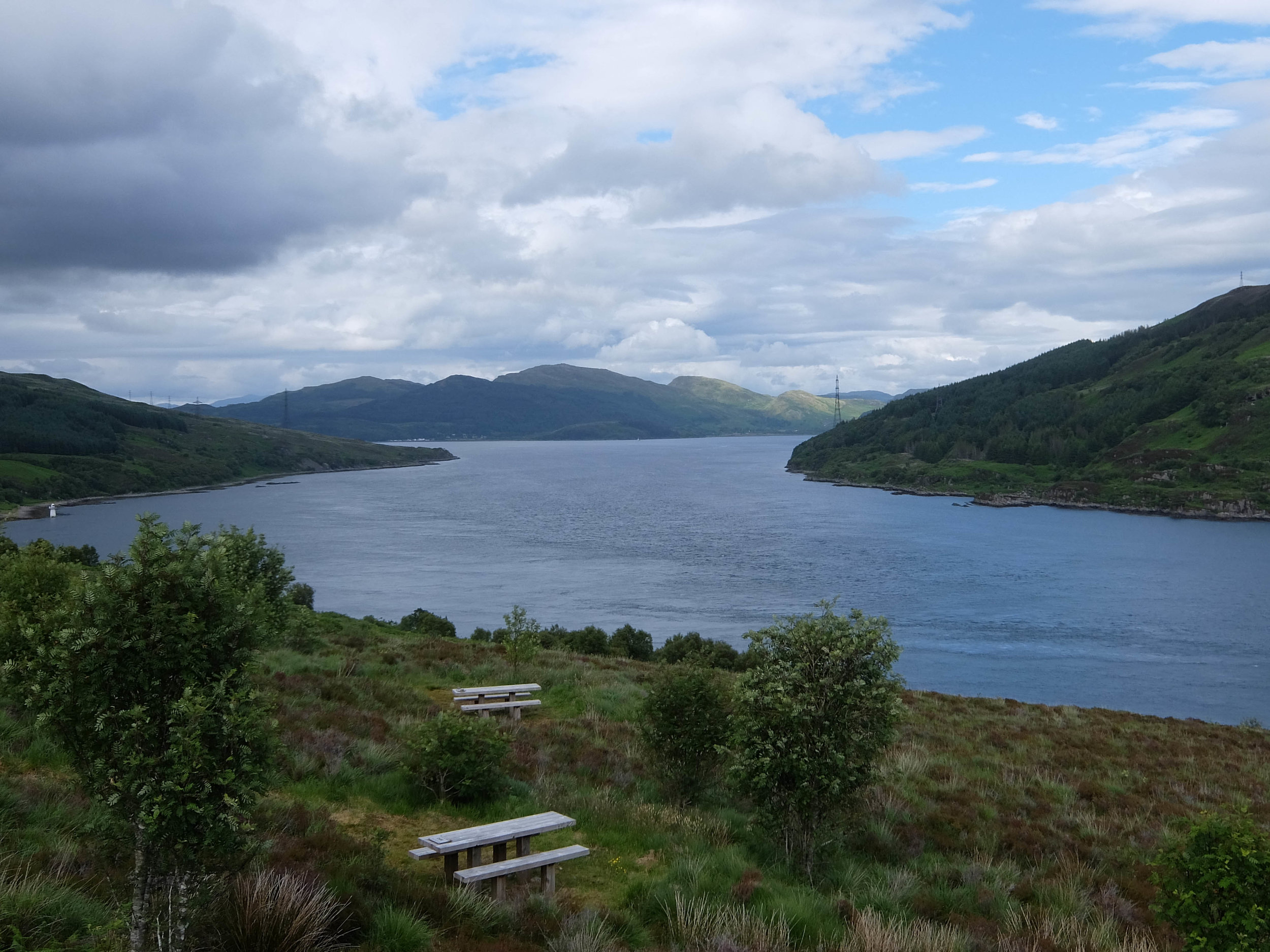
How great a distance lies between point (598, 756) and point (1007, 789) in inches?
310

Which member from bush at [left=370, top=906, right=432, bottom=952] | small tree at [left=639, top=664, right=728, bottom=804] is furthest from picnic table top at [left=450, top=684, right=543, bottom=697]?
bush at [left=370, top=906, right=432, bottom=952]

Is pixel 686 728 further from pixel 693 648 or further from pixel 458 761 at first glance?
pixel 693 648

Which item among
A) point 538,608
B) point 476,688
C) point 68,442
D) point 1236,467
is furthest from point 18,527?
point 1236,467

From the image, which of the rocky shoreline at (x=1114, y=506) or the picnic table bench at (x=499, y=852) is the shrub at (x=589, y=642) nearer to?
the picnic table bench at (x=499, y=852)

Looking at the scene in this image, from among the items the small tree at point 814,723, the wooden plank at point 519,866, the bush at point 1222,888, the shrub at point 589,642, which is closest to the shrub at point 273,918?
the wooden plank at point 519,866

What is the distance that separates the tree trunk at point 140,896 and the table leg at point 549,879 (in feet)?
12.9

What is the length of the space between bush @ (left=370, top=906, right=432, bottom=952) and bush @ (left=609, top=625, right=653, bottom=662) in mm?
38581

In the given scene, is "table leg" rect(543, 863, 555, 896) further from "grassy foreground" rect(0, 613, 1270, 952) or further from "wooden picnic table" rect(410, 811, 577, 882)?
"wooden picnic table" rect(410, 811, 577, 882)

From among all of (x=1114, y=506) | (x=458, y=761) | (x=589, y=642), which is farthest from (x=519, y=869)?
(x=1114, y=506)

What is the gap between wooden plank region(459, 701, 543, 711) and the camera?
16.8 meters

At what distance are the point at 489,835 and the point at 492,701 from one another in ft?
32.1

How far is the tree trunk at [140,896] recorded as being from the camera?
545cm

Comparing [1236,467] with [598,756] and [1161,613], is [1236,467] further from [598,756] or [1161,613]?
[598,756]

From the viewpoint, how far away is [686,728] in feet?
40.7
